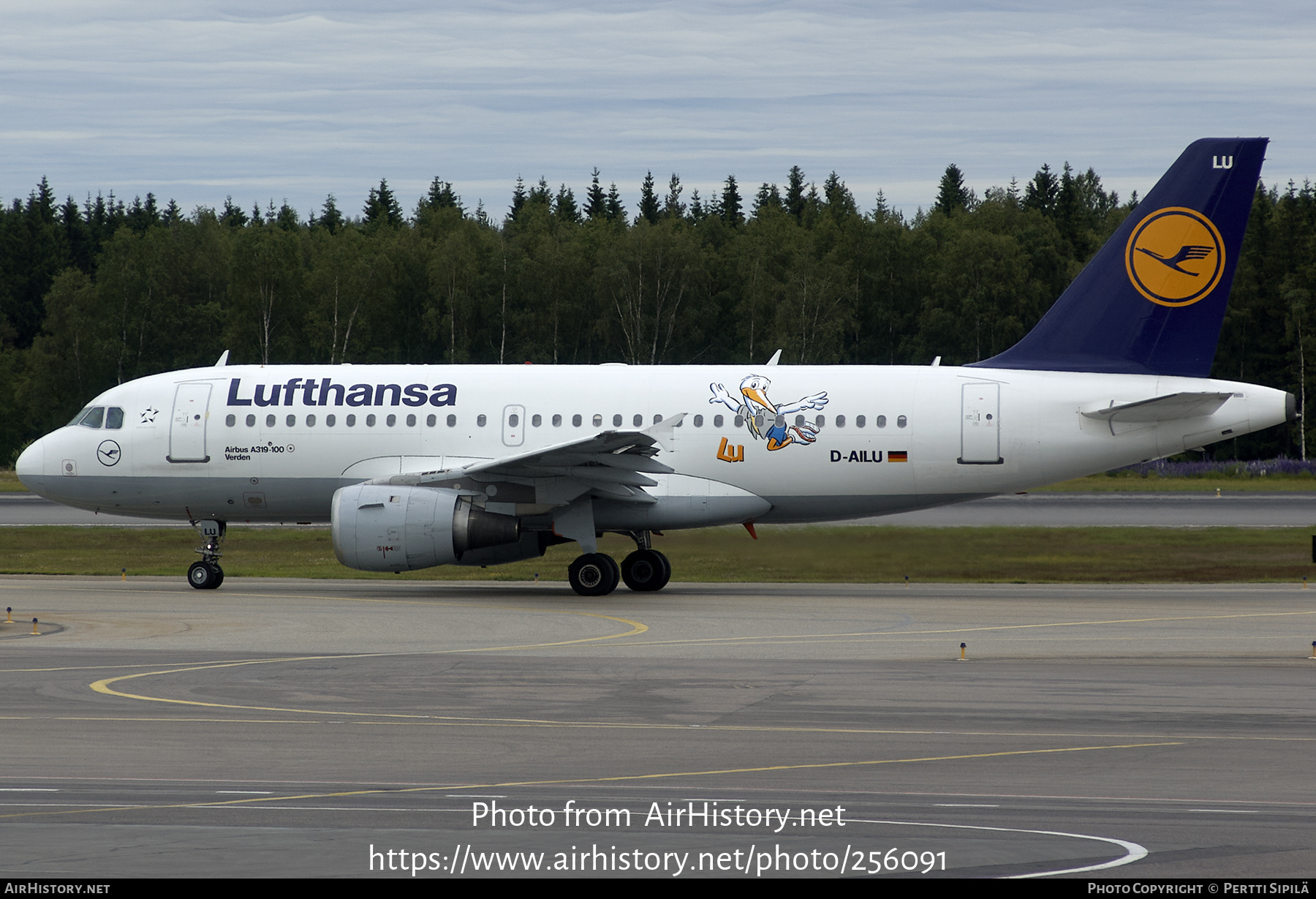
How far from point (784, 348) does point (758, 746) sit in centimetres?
6580

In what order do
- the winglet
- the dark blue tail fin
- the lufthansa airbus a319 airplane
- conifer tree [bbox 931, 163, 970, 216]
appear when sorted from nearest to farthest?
the winglet < the lufthansa airbus a319 airplane < the dark blue tail fin < conifer tree [bbox 931, 163, 970, 216]

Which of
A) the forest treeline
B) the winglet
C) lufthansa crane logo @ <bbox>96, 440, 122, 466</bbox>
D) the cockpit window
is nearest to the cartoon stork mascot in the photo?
the winglet

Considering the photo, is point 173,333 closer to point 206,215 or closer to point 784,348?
point 206,215

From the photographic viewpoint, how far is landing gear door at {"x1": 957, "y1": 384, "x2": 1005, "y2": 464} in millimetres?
26406


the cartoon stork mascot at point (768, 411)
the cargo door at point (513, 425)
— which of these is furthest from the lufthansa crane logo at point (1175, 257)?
the cargo door at point (513, 425)

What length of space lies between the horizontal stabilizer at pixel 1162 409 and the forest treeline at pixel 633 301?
50.3 meters

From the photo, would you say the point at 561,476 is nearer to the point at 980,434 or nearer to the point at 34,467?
the point at 980,434

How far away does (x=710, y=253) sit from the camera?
89.6 metres

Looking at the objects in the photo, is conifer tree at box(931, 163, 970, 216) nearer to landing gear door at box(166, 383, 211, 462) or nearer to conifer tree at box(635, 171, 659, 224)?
conifer tree at box(635, 171, 659, 224)

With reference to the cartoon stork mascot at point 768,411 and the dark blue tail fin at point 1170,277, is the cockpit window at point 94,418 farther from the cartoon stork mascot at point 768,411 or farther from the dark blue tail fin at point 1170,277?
the dark blue tail fin at point 1170,277

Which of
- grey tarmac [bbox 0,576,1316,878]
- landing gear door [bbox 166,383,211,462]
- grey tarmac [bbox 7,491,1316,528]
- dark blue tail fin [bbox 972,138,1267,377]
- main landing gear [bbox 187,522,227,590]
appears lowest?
grey tarmac [bbox 0,576,1316,878]

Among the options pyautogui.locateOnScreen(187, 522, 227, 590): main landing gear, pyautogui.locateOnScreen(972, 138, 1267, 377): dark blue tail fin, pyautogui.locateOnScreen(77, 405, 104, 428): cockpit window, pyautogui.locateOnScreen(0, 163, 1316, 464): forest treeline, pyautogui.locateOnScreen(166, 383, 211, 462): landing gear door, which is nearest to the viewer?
pyautogui.locateOnScreen(972, 138, 1267, 377): dark blue tail fin

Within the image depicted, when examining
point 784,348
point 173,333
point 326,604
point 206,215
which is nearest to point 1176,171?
point 326,604

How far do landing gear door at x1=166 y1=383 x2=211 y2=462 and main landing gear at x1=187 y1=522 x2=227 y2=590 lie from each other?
1.43 meters
